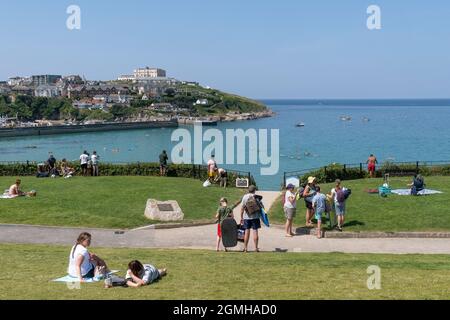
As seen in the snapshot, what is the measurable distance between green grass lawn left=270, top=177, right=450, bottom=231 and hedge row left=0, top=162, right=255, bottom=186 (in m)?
8.45

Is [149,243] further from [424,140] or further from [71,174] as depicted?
[424,140]

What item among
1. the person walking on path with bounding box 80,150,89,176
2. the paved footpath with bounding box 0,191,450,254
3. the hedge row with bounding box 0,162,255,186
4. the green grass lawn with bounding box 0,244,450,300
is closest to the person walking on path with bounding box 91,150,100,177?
the person walking on path with bounding box 80,150,89,176

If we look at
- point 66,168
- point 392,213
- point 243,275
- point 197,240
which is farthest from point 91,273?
point 66,168

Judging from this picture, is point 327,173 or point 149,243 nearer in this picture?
point 149,243

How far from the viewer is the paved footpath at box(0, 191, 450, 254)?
15703mm

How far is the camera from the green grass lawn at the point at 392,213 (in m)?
17.8

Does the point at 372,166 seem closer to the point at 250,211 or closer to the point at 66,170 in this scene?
the point at 250,211

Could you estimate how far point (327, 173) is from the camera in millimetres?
27906

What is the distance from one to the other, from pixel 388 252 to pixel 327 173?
12.9m

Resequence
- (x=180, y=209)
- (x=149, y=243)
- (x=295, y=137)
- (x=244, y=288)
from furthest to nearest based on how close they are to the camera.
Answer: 1. (x=295, y=137)
2. (x=180, y=209)
3. (x=149, y=243)
4. (x=244, y=288)

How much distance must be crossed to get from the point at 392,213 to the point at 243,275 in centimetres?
1008

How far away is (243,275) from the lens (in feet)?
35.2
